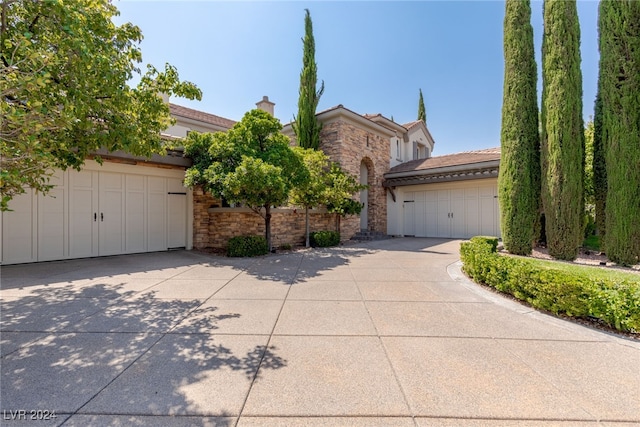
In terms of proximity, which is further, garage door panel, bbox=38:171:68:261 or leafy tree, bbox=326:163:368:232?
leafy tree, bbox=326:163:368:232

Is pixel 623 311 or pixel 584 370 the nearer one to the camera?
pixel 584 370

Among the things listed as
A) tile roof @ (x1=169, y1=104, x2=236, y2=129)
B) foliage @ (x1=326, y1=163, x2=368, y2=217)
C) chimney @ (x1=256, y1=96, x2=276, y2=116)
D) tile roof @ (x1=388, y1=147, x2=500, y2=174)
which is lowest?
foliage @ (x1=326, y1=163, x2=368, y2=217)

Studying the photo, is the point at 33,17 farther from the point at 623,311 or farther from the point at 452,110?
the point at 452,110

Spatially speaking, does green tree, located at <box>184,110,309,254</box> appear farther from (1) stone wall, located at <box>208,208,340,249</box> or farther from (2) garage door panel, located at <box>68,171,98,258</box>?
(2) garage door panel, located at <box>68,171,98,258</box>

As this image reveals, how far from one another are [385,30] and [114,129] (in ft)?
31.7

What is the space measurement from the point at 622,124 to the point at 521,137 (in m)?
2.08

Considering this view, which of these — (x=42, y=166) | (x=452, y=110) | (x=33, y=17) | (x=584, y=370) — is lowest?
(x=584, y=370)

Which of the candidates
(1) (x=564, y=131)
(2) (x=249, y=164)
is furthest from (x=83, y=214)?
(1) (x=564, y=131)

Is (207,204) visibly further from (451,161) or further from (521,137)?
(451,161)

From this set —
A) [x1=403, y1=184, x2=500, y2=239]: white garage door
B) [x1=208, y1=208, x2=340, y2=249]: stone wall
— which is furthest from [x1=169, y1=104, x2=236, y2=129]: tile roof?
[x1=403, y1=184, x2=500, y2=239]: white garage door

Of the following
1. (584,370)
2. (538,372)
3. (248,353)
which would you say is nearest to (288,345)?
(248,353)

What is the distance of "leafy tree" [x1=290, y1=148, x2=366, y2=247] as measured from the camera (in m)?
10.4

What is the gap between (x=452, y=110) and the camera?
53.6 feet

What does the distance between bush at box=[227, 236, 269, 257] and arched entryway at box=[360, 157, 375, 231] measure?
7.63m
